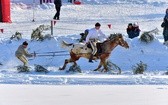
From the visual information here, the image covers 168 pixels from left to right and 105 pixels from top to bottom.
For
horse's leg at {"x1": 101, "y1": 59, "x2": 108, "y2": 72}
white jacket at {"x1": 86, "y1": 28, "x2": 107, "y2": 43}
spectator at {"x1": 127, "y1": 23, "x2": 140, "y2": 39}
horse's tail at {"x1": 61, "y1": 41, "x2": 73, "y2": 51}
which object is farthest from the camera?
spectator at {"x1": 127, "y1": 23, "x2": 140, "y2": 39}

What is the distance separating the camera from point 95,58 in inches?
836

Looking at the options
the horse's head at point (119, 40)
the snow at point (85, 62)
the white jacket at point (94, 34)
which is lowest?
the snow at point (85, 62)

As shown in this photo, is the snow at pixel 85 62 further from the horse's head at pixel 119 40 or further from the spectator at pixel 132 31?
the horse's head at pixel 119 40

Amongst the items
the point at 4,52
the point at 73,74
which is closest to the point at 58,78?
the point at 73,74

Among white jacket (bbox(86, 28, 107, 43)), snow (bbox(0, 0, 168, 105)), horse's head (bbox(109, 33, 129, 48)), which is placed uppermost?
white jacket (bbox(86, 28, 107, 43))

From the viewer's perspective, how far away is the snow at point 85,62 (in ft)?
46.5

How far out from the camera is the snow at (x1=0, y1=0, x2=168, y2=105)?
46.5ft

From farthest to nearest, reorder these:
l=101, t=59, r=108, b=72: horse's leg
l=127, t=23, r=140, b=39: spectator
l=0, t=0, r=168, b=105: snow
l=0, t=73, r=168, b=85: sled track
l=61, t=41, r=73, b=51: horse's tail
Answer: l=127, t=23, r=140, b=39: spectator, l=61, t=41, r=73, b=51: horse's tail, l=101, t=59, r=108, b=72: horse's leg, l=0, t=73, r=168, b=85: sled track, l=0, t=0, r=168, b=105: snow

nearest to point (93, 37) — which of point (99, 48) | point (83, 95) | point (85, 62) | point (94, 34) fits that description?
point (94, 34)

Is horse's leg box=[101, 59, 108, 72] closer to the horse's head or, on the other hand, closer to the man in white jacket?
the man in white jacket

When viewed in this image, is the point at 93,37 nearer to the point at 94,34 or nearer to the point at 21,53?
the point at 94,34

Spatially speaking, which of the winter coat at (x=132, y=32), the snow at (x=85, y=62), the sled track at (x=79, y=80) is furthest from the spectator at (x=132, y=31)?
the sled track at (x=79, y=80)

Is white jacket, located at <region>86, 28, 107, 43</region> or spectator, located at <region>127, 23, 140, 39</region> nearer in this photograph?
white jacket, located at <region>86, 28, 107, 43</region>

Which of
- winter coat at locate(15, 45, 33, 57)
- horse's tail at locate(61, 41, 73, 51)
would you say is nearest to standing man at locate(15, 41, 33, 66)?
winter coat at locate(15, 45, 33, 57)
